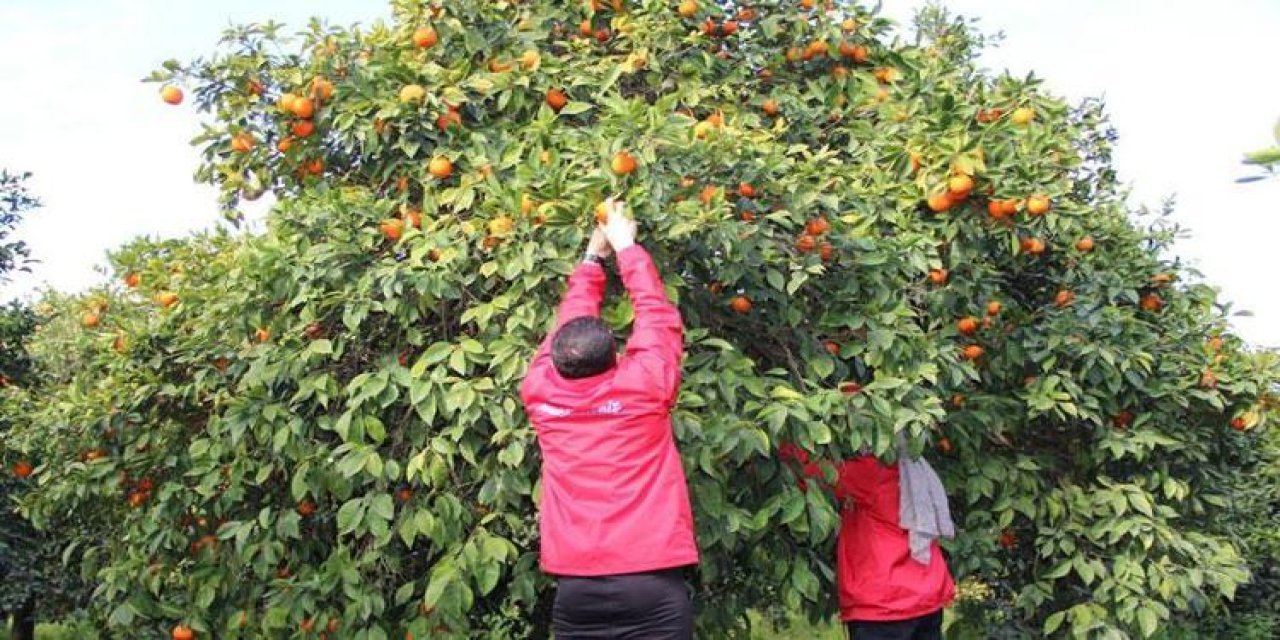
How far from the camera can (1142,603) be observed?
4250 millimetres

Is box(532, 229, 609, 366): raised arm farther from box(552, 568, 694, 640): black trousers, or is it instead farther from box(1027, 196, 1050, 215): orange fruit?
box(1027, 196, 1050, 215): orange fruit

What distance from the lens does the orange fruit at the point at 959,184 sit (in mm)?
3730

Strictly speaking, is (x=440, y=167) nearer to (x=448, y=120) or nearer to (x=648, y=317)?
(x=448, y=120)

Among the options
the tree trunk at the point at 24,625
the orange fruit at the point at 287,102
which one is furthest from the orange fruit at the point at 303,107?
the tree trunk at the point at 24,625

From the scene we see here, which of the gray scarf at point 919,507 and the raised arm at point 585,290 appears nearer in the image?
the raised arm at point 585,290

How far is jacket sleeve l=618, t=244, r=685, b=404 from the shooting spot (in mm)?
2748

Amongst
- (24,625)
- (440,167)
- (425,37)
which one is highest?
(425,37)

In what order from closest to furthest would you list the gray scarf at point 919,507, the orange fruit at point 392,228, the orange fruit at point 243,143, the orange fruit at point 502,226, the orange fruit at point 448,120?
the orange fruit at point 502,226 < the orange fruit at point 392,228 < the gray scarf at point 919,507 < the orange fruit at point 448,120 < the orange fruit at point 243,143

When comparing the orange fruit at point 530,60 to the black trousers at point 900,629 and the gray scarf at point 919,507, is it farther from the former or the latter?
the black trousers at point 900,629

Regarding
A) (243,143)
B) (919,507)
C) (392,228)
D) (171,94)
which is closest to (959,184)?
(919,507)

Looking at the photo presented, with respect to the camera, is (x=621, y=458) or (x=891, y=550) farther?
(x=891, y=550)

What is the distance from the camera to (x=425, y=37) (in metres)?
3.84

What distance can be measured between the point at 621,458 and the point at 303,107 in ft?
5.70

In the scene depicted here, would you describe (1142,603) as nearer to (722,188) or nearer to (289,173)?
(722,188)
